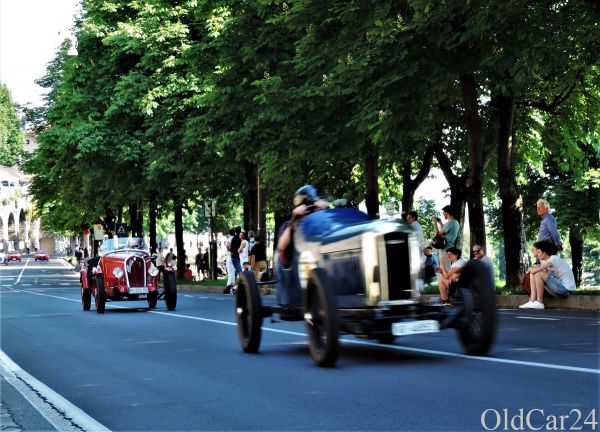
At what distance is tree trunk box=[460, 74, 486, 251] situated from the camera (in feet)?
85.5

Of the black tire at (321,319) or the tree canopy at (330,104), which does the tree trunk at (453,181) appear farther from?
the black tire at (321,319)

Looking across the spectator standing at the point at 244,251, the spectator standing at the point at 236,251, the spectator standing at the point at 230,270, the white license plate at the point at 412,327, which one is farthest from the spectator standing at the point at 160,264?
the white license plate at the point at 412,327

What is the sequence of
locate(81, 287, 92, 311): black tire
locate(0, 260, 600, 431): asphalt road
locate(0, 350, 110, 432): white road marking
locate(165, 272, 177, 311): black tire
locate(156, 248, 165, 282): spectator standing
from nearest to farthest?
locate(0, 260, 600, 431): asphalt road < locate(0, 350, 110, 432): white road marking < locate(165, 272, 177, 311): black tire < locate(156, 248, 165, 282): spectator standing < locate(81, 287, 92, 311): black tire

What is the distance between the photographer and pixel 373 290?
1139 cm

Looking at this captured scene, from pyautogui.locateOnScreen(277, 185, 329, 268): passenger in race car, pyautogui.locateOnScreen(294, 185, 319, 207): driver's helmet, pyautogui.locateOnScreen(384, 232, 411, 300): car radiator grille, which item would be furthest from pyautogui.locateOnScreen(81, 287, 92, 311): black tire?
pyautogui.locateOnScreen(384, 232, 411, 300): car radiator grille

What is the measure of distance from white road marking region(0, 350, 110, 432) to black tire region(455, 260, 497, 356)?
4108 mm

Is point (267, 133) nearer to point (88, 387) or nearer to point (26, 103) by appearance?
point (88, 387)

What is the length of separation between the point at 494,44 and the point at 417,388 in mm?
14024

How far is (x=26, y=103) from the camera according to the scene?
80.2m

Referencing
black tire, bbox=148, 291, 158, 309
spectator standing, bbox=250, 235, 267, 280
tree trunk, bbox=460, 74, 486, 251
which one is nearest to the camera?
tree trunk, bbox=460, 74, 486, 251

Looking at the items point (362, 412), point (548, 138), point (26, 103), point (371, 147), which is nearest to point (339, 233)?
point (362, 412)

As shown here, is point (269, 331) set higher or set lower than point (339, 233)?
lower

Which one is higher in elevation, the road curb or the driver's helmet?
the driver's helmet

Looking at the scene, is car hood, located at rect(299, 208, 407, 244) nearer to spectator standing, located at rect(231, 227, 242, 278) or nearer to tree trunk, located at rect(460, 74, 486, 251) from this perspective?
tree trunk, located at rect(460, 74, 486, 251)
